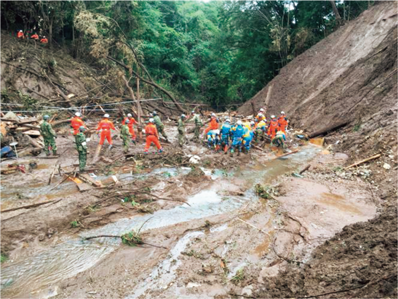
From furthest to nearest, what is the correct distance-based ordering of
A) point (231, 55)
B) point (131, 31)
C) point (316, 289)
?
point (231, 55) < point (131, 31) < point (316, 289)

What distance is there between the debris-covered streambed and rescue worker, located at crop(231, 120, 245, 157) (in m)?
3.31

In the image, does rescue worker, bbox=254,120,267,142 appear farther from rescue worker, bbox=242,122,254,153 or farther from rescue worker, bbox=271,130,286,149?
rescue worker, bbox=242,122,254,153

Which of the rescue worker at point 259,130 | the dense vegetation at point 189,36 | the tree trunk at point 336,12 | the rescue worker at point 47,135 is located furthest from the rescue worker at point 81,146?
the tree trunk at point 336,12

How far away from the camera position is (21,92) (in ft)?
57.2

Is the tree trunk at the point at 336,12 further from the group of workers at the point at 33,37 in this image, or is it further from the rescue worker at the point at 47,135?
the group of workers at the point at 33,37

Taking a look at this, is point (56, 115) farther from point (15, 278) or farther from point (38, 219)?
point (15, 278)

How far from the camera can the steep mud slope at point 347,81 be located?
13.4 m

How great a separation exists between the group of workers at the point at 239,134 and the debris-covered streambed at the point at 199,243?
335cm

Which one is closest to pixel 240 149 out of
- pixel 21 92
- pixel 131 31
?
pixel 21 92

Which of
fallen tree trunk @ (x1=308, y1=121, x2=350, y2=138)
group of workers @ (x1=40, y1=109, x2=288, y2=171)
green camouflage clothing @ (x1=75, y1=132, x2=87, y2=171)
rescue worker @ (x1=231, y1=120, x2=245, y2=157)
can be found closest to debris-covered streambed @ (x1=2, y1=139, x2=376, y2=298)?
green camouflage clothing @ (x1=75, y1=132, x2=87, y2=171)

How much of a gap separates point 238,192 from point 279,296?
438 cm

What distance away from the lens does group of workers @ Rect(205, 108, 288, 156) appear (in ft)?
39.1

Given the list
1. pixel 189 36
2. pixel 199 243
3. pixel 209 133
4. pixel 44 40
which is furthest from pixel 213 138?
pixel 189 36

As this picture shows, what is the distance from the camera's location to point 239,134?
11.8 meters
